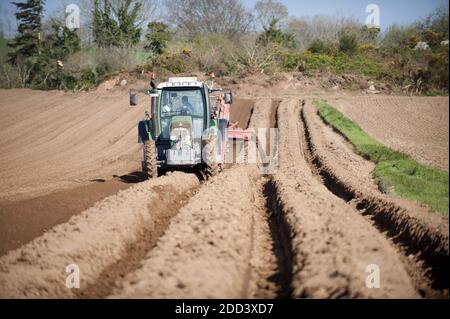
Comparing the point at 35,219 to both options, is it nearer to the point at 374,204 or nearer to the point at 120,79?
the point at 374,204

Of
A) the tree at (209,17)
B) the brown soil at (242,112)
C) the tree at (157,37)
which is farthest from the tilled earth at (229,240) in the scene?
the tree at (209,17)

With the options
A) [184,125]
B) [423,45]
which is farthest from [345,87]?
[184,125]

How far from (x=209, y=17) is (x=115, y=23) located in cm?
1472

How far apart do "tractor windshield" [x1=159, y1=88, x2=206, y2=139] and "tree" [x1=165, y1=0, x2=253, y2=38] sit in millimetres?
43419

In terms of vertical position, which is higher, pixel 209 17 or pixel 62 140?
pixel 209 17

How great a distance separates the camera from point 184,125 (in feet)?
32.6

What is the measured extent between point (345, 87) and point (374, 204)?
23.2 metres

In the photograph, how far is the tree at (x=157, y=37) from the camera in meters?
38.2

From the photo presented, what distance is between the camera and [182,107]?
1043cm

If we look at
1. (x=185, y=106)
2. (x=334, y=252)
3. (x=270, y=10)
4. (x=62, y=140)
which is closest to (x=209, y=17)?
(x=270, y=10)

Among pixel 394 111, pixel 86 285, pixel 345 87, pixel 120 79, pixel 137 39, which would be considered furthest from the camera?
pixel 137 39

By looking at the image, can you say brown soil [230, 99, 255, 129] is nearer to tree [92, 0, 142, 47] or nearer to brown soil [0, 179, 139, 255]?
brown soil [0, 179, 139, 255]

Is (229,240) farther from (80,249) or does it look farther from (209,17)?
(209,17)

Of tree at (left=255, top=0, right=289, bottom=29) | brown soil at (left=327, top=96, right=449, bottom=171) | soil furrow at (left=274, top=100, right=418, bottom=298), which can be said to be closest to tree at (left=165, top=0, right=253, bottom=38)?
tree at (left=255, top=0, right=289, bottom=29)
